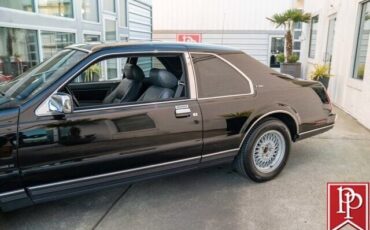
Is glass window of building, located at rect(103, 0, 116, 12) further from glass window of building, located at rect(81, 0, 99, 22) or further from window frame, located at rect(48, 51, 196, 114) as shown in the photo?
window frame, located at rect(48, 51, 196, 114)

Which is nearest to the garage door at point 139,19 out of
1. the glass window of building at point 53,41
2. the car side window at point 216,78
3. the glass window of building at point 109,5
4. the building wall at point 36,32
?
the glass window of building at point 109,5

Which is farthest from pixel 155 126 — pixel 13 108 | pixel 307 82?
pixel 307 82

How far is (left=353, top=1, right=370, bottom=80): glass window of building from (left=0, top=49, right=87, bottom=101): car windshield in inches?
216

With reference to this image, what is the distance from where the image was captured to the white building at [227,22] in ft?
51.0

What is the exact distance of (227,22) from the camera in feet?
52.4

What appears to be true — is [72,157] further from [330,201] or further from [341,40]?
[341,40]

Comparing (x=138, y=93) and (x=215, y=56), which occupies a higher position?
(x=215, y=56)

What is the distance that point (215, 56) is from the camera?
10.2 feet

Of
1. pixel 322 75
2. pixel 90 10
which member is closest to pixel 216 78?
pixel 322 75

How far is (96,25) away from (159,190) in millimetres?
6680

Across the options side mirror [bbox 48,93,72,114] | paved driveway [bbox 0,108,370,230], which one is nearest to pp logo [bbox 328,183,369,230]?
paved driveway [bbox 0,108,370,230]

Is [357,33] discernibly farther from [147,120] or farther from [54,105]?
[54,105]

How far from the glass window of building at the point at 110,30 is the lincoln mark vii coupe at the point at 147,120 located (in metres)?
5.90

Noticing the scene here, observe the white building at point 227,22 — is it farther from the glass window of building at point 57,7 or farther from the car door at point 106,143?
the car door at point 106,143
